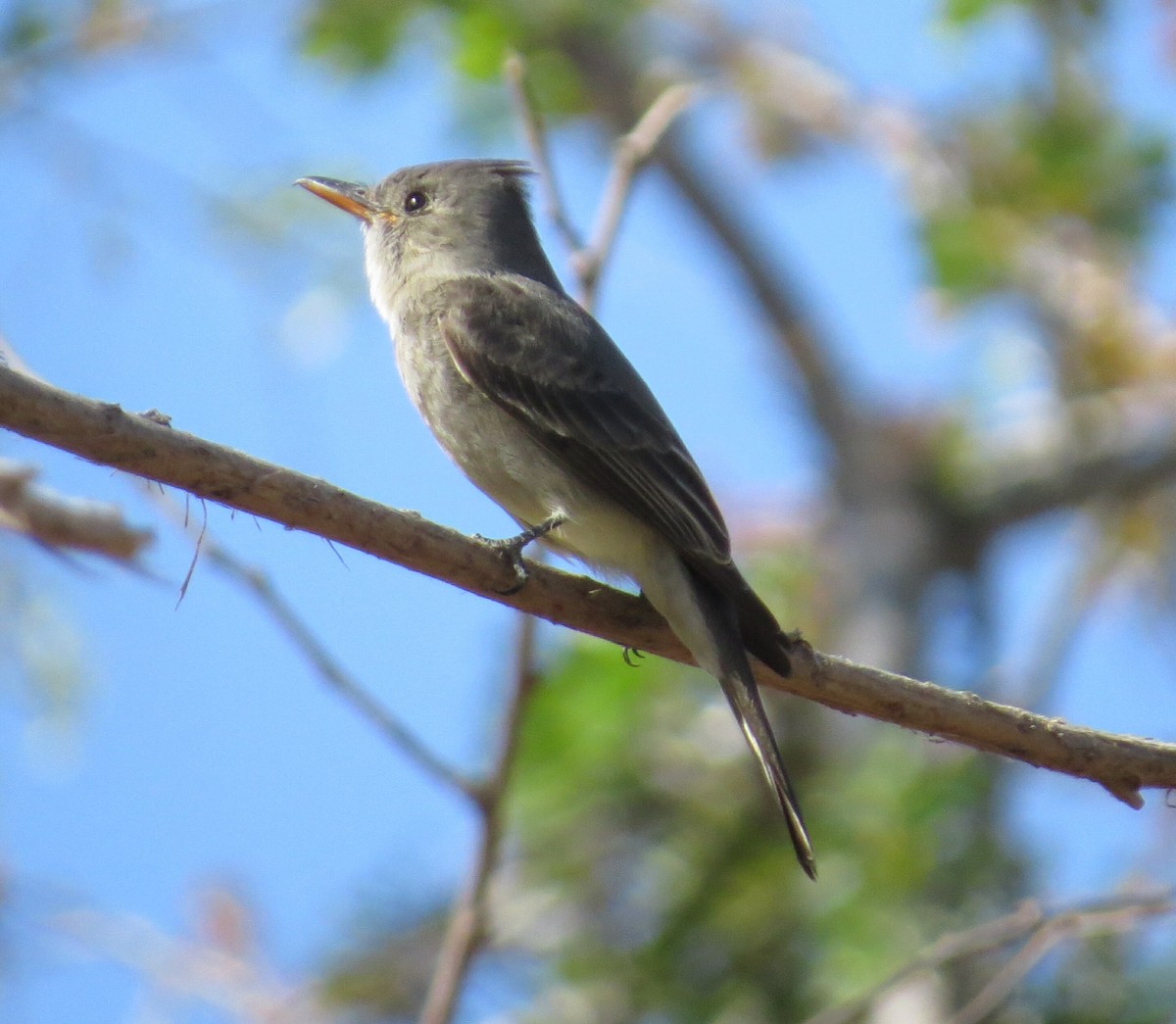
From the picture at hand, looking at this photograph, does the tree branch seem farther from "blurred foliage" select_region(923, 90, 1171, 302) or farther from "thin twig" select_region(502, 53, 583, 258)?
"blurred foliage" select_region(923, 90, 1171, 302)

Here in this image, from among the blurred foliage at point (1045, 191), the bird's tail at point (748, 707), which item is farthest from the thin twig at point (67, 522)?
the blurred foliage at point (1045, 191)

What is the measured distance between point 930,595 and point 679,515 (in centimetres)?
421

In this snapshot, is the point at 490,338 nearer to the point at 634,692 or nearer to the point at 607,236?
the point at 607,236

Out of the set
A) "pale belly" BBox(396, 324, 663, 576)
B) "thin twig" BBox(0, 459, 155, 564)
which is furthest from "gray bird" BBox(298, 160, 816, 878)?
"thin twig" BBox(0, 459, 155, 564)

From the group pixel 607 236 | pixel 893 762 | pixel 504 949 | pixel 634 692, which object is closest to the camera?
pixel 607 236

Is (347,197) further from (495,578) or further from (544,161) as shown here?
(495,578)

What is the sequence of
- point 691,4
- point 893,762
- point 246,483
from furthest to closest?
point 691,4, point 893,762, point 246,483

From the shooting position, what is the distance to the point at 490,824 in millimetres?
3379

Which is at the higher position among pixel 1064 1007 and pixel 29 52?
pixel 29 52

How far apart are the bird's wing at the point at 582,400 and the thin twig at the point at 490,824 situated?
448 millimetres

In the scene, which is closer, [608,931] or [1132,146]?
[608,931]

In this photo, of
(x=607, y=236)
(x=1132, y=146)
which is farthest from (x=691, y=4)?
(x=607, y=236)

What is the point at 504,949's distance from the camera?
5695 millimetres

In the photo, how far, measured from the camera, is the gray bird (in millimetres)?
3322
